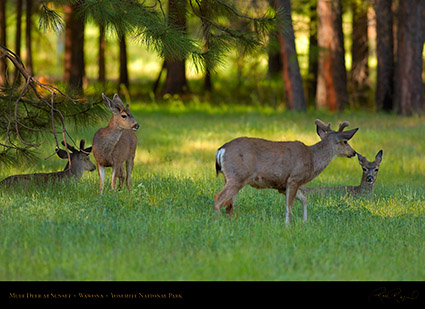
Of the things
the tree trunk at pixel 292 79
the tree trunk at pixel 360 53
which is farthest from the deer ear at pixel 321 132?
the tree trunk at pixel 360 53

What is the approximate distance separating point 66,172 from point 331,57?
1272cm

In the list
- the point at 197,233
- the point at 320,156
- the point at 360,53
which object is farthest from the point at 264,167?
the point at 360,53

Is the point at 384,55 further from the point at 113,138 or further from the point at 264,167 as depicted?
the point at 264,167

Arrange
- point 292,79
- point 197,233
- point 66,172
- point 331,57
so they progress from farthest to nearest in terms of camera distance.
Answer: point 331,57 < point 292,79 < point 66,172 < point 197,233

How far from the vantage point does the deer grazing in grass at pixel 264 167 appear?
7.64 metres

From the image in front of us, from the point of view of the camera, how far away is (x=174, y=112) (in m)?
21.3

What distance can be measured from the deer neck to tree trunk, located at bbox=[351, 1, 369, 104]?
15757mm

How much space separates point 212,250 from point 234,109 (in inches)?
627

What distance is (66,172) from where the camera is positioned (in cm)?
1006

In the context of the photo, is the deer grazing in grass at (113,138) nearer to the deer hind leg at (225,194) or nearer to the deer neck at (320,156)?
the deer hind leg at (225,194)

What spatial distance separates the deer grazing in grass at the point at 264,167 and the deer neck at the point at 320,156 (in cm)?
1

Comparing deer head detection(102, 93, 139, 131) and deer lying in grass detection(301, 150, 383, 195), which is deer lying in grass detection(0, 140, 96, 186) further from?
deer lying in grass detection(301, 150, 383, 195)
